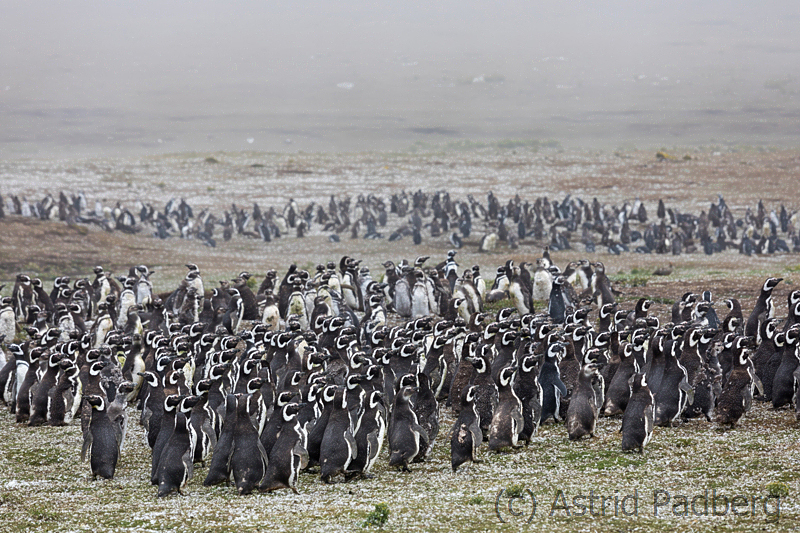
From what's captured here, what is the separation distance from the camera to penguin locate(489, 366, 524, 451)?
30.8 feet

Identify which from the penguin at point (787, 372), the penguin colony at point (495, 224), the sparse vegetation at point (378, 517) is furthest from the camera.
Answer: the penguin colony at point (495, 224)

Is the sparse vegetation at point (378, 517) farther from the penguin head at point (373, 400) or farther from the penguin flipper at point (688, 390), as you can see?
the penguin flipper at point (688, 390)

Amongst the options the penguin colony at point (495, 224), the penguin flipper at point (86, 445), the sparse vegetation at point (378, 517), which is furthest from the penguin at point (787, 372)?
the penguin colony at point (495, 224)

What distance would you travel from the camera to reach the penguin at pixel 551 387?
1069 cm

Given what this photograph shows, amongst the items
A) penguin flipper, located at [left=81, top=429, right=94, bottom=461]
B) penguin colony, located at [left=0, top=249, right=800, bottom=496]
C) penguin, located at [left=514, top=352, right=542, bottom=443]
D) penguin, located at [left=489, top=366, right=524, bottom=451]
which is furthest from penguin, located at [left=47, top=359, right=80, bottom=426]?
penguin, located at [left=514, top=352, right=542, bottom=443]

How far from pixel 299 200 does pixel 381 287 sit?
1110 inches

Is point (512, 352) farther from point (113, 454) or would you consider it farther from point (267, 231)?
point (267, 231)

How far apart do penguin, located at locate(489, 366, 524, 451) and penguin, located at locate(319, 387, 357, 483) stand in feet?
5.85

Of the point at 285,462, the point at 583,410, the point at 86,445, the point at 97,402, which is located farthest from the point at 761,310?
the point at 86,445

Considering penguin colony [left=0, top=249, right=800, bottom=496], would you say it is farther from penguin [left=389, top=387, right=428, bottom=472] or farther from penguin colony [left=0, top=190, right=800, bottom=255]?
penguin colony [left=0, top=190, right=800, bottom=255]

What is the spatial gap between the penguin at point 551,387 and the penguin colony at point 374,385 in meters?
0.02

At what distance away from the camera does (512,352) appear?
36.4ft

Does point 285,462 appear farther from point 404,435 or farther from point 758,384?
point 758,384

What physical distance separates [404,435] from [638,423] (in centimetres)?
265
